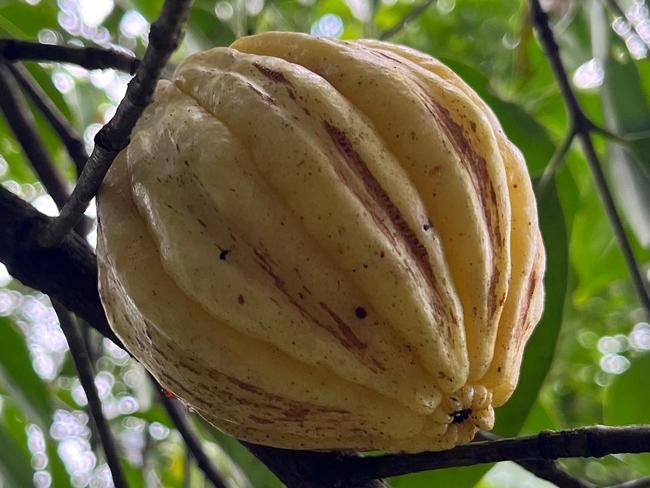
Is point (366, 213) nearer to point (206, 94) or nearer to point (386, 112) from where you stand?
point (386, 112)

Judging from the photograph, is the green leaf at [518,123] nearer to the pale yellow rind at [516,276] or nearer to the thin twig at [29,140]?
the pale yellow rind at [516,276]

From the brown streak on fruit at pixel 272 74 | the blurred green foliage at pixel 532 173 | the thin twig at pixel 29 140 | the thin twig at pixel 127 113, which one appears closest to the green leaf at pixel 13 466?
the blurred green foliage at pixel 532 173

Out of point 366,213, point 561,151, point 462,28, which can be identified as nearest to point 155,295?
point 366,213

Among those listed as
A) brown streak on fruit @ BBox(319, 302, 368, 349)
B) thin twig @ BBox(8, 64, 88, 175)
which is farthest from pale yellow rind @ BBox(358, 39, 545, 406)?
thin twig @ BBox(8, 64, 88, 175)

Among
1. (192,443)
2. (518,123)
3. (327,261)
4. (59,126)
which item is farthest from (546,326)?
(59,126)

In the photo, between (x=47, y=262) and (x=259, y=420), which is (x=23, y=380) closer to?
(x=47, y=262)

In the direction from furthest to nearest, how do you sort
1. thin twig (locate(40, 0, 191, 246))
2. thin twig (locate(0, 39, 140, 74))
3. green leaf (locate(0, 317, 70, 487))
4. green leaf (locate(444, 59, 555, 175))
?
green leaf (locate(444, 59, 555, 175)), green leaf (locate(0, 317, 70, 487)), thin twig (locate(0, 39, 140, 74)), thin twig (locate(40, 0, 191, 246))

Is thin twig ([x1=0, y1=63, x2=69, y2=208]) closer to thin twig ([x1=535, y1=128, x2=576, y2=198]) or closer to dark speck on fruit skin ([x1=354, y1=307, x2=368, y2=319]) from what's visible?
dark speck on fruit skin ([x1=354, y1=307, x2=368, y2=319])
